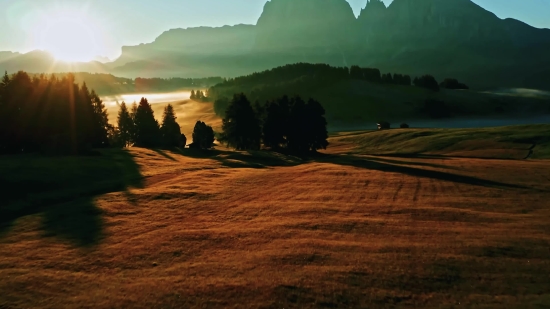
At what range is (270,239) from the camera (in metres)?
26.6

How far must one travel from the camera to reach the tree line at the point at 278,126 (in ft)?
298

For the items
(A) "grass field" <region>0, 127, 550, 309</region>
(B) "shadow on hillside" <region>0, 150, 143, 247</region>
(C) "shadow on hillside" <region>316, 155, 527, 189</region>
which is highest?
(B) "shadow on hillside" <region>0, 150, 143, 247</region>

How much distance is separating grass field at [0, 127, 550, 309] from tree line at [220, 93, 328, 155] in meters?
38.3

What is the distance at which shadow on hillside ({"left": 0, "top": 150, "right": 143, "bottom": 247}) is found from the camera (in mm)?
29812

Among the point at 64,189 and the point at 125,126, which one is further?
the point at 125,126

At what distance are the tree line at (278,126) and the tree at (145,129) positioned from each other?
592 inches

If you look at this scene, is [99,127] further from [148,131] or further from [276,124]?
[276,124]

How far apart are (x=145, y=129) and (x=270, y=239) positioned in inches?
2939

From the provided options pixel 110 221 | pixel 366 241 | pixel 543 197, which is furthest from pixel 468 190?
pixel 110 221

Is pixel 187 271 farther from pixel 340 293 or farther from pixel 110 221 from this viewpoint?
pixel 110 221

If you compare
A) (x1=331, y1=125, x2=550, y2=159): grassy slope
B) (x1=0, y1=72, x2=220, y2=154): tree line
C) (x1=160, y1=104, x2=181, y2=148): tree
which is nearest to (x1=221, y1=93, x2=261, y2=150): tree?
(x1=160, y1=104, x2=181, y2=148): tree

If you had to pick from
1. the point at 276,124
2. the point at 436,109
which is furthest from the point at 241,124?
the point at 436,109

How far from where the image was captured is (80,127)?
7694 cm

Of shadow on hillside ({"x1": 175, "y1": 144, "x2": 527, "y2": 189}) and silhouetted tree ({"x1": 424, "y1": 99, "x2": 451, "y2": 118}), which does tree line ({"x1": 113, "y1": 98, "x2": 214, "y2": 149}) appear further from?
silhouetted tree ({"x1": 424, "y1": 99, "x2": 451, "y2": 118})
